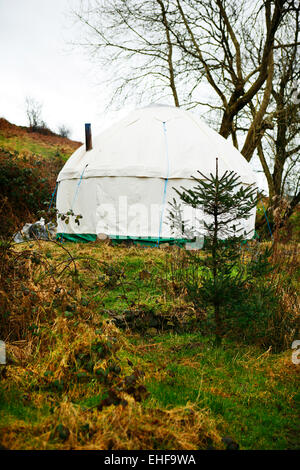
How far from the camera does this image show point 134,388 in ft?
8.25

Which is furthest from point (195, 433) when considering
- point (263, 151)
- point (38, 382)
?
point (263, 151)

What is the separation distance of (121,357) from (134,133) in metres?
6.97

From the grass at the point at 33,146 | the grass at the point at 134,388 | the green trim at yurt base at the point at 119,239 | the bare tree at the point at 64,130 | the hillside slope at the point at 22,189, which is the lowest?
the grass at the point at 134,388

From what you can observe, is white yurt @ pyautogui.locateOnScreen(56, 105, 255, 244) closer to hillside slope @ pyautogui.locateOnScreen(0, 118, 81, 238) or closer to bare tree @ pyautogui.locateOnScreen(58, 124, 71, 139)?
hillside slope @ pyautogui.locateOnScreen(0, 118, 81, 238)

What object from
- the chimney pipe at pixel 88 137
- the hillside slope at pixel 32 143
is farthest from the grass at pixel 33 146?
the chimney pipe at pixel 88 137

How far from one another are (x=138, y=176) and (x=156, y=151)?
0.80 metres

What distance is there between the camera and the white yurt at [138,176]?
27.2 ft

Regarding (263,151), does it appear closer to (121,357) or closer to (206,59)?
(206,59)

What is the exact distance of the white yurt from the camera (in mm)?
8305

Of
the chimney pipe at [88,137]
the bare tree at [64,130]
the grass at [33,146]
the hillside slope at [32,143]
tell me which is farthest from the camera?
the bare tree at [64,130]

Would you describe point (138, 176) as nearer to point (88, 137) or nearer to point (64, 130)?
point (88, 137)

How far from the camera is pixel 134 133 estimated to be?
9008mm

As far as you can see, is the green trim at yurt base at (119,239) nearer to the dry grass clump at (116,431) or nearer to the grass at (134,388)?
the grass at (134,388)

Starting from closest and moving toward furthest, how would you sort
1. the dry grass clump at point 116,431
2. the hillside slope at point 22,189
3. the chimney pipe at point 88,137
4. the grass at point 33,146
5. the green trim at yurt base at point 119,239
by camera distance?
Result: the dry grass clump at point 116,431, the green trim at yurt base at point 119,239, the chimney pipe at point 88,137, the hillside slope at point 22,189, the grass at point 33,146
